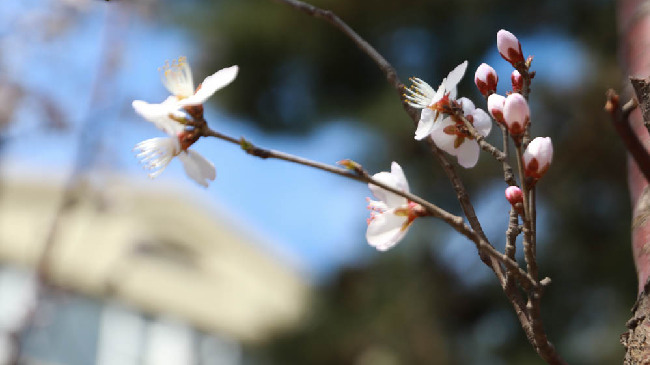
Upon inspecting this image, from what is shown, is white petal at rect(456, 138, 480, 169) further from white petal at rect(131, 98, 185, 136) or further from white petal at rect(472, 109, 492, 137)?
white petal at rect(131, 98, 185, 136)

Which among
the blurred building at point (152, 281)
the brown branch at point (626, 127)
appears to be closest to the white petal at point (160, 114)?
the brown branch at point (626, 127)

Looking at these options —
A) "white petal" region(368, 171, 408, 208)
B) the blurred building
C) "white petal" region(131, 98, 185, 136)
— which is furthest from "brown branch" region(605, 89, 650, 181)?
the blurred building

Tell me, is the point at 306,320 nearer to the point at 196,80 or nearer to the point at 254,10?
the point at 196,80

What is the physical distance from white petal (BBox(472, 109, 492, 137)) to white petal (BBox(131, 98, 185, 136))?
0.54 ft

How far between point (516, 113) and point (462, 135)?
0.06m

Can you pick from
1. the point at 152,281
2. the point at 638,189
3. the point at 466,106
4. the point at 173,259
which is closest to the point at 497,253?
the point at 466,106

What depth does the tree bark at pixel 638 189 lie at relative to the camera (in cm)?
40

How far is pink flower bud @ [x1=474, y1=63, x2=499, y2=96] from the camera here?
42 centimetres

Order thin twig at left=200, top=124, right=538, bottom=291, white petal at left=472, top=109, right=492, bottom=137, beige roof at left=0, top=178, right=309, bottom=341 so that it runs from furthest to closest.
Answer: beige roof at left=0, top=178, right=309, bottom=341
white petal at left=472, top=109, right=492, bottom=137
thin twig at left=200, top=124, right=538, bottom=291

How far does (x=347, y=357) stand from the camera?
3.33 metres

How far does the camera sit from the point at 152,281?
6.71m

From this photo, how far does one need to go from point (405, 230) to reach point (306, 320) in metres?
3.21

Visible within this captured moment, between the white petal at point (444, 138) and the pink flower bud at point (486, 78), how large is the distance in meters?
0.03

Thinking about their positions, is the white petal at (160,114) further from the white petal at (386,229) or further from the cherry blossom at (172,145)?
the white petal at (386,229)
